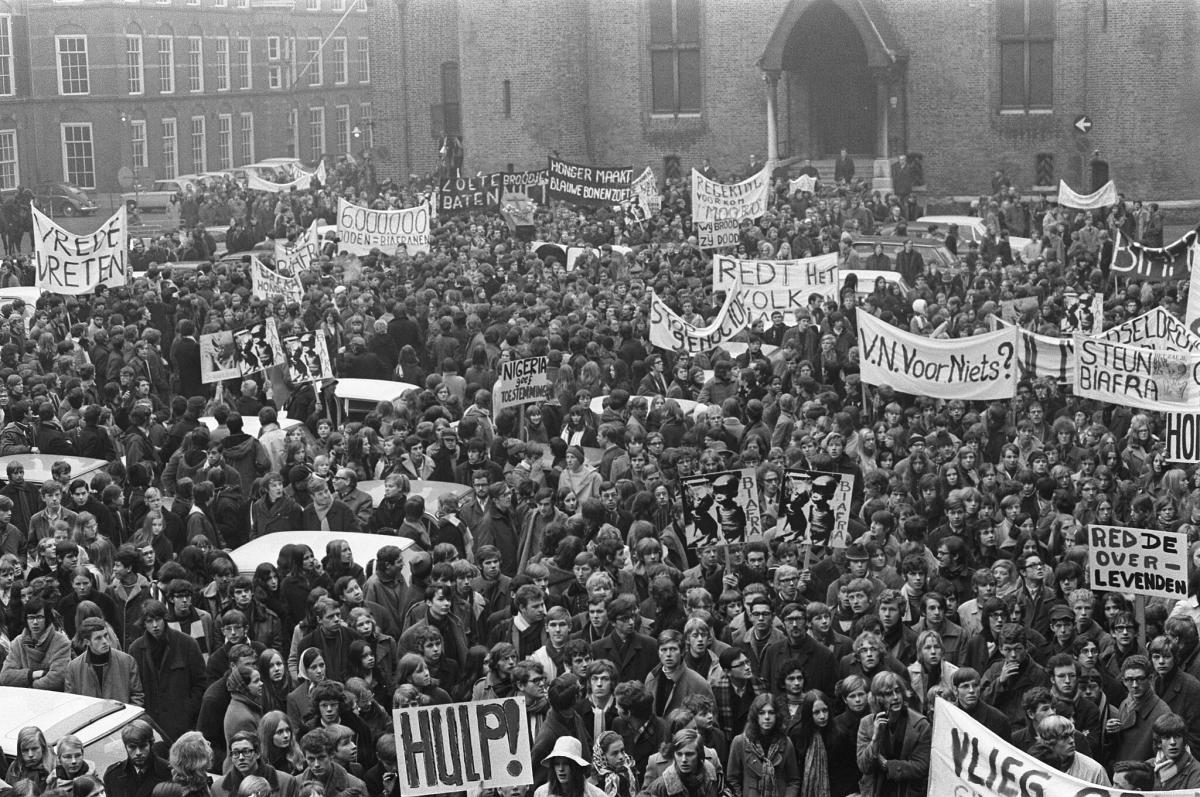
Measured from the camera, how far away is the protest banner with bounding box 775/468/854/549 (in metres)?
12.1

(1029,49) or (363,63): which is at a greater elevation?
(363,63)

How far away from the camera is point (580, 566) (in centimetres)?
1098

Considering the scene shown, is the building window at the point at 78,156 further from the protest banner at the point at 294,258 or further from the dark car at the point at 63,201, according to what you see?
the protest banner at the point at 294,258

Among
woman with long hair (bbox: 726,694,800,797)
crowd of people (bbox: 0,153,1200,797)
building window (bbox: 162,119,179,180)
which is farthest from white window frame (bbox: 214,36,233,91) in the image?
woman with long hair (bbox: 726,694,800,797)

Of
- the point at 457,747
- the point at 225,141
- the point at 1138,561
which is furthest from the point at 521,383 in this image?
the point at 225,141

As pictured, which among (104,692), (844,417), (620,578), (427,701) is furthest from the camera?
(844,417)

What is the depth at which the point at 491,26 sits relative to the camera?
144ft

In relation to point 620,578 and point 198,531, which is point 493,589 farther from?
point 198,531

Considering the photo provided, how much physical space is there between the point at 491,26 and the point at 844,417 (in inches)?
1236

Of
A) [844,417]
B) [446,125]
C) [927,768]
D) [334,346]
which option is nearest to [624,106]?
[446,125]

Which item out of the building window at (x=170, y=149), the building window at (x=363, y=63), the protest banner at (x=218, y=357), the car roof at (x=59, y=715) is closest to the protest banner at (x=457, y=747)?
the car roof at (x=59, y=715)

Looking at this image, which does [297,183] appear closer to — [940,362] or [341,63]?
Answer: [341,63]

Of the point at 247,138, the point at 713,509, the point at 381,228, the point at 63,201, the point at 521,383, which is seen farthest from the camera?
the point at 247,138

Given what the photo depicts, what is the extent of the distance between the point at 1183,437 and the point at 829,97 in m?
31.0
